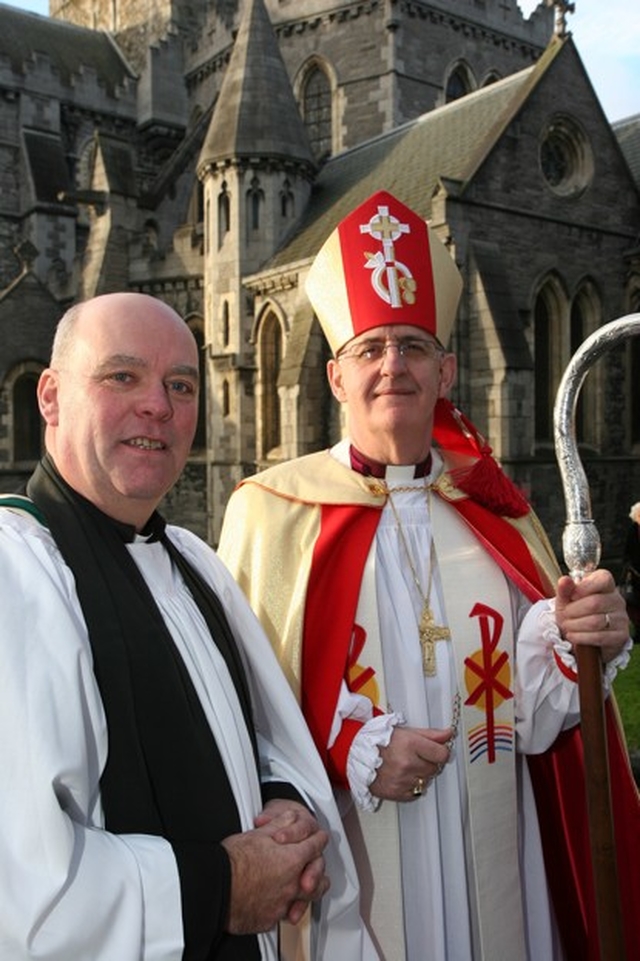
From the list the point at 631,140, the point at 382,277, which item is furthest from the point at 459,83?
the point at 382,277

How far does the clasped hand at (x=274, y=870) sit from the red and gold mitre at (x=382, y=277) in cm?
156

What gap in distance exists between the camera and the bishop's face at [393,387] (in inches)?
Result: 98.4

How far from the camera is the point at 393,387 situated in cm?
247

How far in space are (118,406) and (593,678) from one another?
1.33 metres

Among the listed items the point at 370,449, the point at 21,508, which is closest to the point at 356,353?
the point at 370,449

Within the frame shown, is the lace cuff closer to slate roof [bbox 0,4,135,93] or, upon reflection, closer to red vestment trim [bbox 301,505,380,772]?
red vestment trim [bbox 301,505,380,772]

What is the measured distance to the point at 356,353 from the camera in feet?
8.59

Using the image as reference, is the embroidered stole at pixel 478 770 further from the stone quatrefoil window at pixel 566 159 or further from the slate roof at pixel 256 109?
the slate roof at pixel 256 109

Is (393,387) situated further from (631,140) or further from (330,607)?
(631,140)

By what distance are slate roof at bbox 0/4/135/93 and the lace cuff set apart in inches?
1007

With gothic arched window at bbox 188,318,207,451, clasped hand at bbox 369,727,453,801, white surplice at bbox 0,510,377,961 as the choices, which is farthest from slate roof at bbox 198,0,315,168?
white surplice at bbox 0,510,377,961

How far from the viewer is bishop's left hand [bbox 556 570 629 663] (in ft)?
6.56

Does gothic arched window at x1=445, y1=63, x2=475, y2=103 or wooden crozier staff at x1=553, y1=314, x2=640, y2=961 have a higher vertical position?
gothic arched window at x1=445, y1=63, x2=475, y2=103

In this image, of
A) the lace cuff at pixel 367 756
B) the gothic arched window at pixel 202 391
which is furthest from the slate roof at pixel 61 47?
the lace cuff at pixel 367 756
